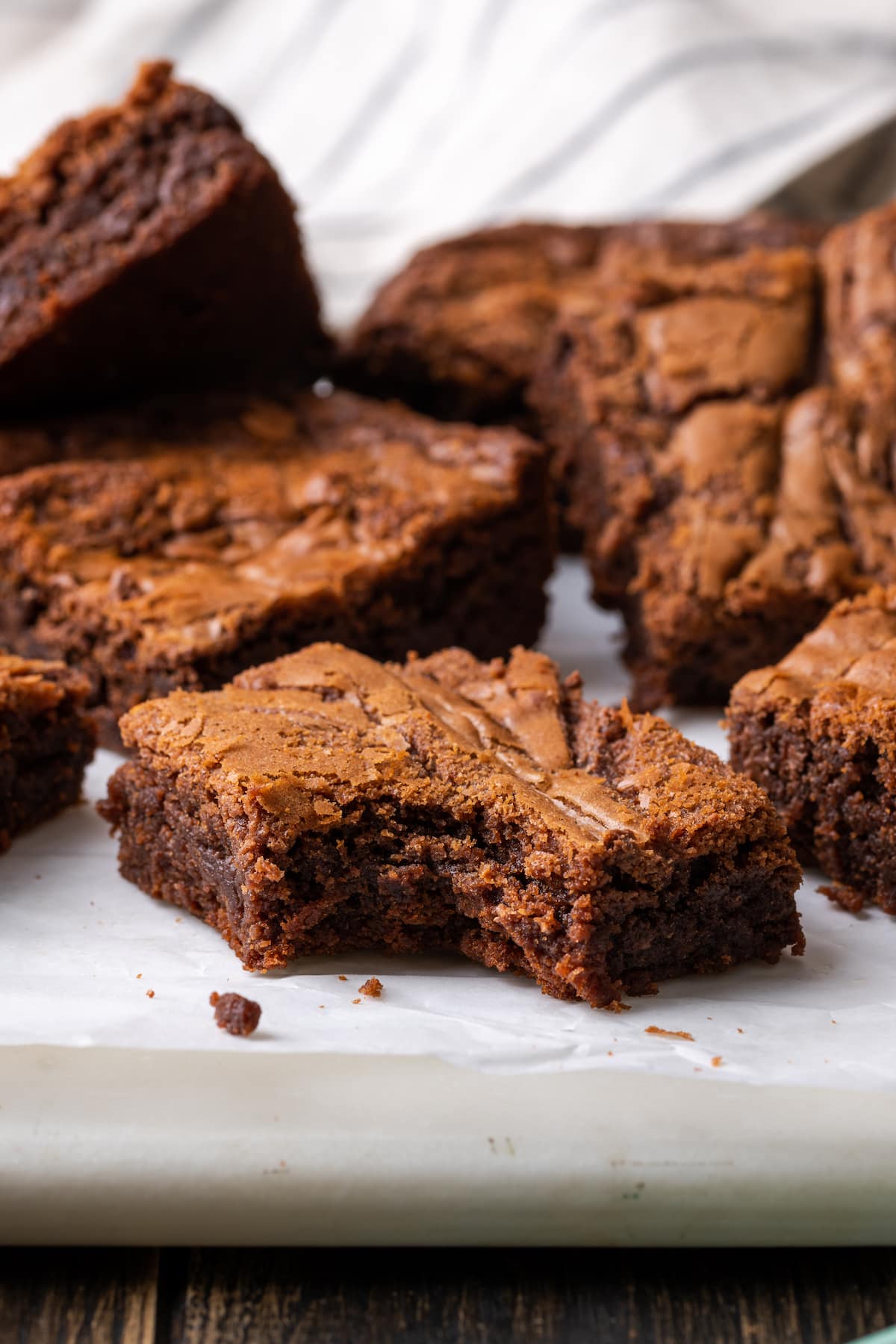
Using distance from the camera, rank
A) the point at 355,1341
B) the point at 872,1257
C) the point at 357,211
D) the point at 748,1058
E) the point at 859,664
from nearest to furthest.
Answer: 1. the point at 355,1341
2. the point at 872,1257
3. the point at 748,1058
4. the point at 859,664
5. the point at 357,211

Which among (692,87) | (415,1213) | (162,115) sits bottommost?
(415,1213)

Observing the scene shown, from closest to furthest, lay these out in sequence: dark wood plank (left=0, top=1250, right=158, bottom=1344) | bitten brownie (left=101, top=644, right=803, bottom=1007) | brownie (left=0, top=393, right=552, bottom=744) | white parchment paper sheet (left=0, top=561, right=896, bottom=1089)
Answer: dark wood plank (left=0, top=1250, right=158, bottom=1344) < white parchment paper sheet (left=0, top=561, right=896, bottom=1089) < bitten brownie (left=101, top=644, right=803, bottom=1007) < brownie (left=0, top=393, right=552, bottom=744)

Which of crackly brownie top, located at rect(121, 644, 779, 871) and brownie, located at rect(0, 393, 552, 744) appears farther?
brownie, located at rect(0, 393, 552, 744)

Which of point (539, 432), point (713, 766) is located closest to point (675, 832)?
point (713, 766)

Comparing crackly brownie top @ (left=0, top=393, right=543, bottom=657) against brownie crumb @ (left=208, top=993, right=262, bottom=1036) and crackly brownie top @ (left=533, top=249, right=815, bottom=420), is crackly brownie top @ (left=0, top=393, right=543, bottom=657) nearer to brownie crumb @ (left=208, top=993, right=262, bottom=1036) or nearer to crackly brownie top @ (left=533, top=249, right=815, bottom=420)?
crackly brownie top @ (left=533, top=249, right=815, bottom=420)

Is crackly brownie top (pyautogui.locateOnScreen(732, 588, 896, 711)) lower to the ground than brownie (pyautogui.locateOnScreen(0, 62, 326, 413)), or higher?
lower

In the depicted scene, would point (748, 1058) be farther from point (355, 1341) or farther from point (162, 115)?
point (162, 115)

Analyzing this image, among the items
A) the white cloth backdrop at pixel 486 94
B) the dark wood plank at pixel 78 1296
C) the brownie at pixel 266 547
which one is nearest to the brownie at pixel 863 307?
the brownie at pixel 266 547

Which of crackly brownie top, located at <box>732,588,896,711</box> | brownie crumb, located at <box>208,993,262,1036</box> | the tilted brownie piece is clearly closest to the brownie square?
the tilted brownie piece

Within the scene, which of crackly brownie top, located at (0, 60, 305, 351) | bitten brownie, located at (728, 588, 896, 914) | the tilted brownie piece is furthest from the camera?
the tilted brownie piece
